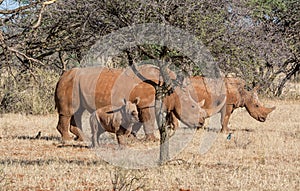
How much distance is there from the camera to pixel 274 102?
80.6 feet

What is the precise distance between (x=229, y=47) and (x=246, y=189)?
2259mm

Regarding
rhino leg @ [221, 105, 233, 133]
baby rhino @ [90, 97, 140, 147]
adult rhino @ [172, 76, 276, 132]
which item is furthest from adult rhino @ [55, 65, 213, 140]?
rhino leg @ [221, 105, 233, 133]

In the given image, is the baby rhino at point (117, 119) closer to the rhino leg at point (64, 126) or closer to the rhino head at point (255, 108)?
the rhino leg at point (64, 126)

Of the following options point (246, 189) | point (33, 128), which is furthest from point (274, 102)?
point (246, 189)

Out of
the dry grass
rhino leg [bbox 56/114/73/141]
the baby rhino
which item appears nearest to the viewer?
the dry grass

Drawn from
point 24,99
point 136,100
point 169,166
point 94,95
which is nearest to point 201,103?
point 136,100

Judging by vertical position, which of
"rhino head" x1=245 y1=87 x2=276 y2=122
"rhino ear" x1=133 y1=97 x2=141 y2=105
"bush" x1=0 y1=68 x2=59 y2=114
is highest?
"rhino ear" x1=133 y1=97 x2=141 y2=105

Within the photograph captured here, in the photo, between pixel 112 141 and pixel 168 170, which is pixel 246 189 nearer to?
pixel 168 170

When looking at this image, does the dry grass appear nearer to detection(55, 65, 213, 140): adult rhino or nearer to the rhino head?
the rhino head

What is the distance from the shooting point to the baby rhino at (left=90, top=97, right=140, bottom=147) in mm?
12102

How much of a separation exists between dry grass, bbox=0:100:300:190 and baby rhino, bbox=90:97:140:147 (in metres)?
0.55

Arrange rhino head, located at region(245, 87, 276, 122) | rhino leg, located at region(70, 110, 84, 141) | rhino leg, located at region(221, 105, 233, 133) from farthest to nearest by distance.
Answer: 1. rhino head, located at region(245, 87, 276, 122)
2. rhino leg, located at region(221, 105, 233, 133)
3. rhino leg, located at region(70, 110, 84, 141)

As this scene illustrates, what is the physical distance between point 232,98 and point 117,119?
512 cm

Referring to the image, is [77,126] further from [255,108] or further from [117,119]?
[255,108]
